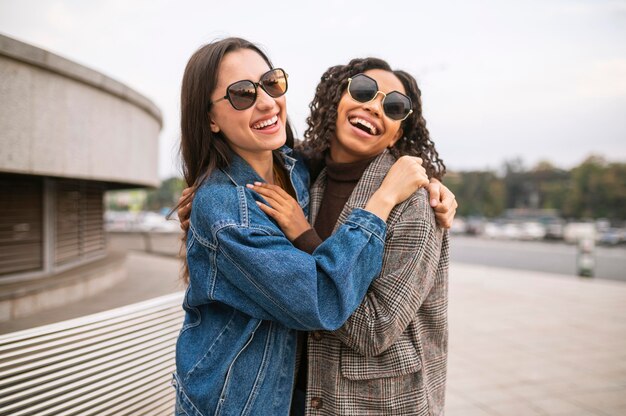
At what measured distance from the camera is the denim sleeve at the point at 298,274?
1.36 meters

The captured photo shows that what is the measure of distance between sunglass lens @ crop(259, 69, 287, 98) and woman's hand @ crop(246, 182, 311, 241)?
1.17ft

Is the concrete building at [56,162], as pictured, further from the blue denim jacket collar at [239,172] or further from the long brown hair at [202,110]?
the blue denim jacket collar at [239,172]

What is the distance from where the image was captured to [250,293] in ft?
4.72

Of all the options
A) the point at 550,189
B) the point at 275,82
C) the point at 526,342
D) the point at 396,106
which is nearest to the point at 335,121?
the point at 396,106

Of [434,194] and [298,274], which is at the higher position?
[434,194]

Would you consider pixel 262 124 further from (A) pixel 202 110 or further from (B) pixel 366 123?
(B) pixel 366 123

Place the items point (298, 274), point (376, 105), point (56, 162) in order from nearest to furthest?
point (298, 274)
point (376, 105)
point (56, 162)

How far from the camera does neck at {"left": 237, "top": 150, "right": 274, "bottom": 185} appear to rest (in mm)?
1752

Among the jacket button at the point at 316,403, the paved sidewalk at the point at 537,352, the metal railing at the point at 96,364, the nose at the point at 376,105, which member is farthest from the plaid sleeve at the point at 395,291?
the paved sidewalk at the point at 537,352

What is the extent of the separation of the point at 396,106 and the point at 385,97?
0.06 m

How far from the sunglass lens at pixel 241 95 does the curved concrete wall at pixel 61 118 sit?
3714 millimetres

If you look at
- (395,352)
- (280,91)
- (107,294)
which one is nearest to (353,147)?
(280,91)

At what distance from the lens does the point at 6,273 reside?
5941 mm

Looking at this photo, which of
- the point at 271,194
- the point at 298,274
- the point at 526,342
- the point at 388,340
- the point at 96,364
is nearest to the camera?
the point at 298,274
